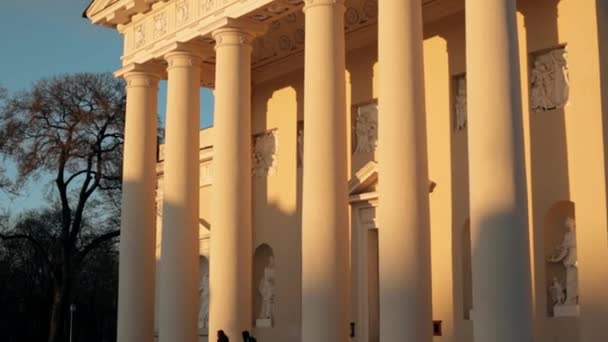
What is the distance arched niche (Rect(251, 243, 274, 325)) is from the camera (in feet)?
→ 90.0

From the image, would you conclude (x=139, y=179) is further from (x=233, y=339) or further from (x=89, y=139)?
(x=89, y=139)

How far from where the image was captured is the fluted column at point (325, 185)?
1877cm

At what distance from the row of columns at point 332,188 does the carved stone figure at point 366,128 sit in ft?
10.7

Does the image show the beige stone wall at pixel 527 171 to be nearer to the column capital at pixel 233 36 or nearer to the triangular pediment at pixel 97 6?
the column capital at pixel 233 36

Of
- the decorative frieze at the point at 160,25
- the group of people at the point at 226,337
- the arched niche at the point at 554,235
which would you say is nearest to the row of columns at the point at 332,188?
the decorative frieze at the point at 160,25

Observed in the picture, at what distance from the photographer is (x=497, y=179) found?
48.5 ft

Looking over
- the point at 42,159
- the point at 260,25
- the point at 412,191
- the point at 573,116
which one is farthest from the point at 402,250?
the point at 42,159

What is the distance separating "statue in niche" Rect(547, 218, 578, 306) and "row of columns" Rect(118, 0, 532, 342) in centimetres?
340

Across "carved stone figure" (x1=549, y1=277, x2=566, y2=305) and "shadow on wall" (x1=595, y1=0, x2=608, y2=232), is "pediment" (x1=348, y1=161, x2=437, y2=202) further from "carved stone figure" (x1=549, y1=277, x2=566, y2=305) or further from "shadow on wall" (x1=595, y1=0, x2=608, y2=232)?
"shadow on wall" (x1=595, y1=0, x2=608, y2=232)

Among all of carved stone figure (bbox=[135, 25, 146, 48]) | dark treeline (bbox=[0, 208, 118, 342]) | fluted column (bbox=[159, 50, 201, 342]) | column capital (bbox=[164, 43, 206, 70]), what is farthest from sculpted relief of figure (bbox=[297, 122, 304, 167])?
dark treeline (bbox=[0, 208, 118, 342])

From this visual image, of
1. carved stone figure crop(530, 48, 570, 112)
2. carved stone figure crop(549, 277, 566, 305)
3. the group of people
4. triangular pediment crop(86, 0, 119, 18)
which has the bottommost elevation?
the group of people

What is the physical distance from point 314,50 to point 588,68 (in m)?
5.55

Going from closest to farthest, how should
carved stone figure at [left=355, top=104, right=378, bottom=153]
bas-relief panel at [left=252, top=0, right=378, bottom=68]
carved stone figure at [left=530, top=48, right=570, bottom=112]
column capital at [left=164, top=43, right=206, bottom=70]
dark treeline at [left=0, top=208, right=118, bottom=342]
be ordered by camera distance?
carved stone figure at [left=530, top=48, right=570, bottom=112]
bas-relief panel at [left=252, top=0, right=378, bottom=68]
carved stone figure at [left=355, top=104, right=378, bottom=153]
column capital at [left=164, top=43, right=206, bottom=70]
dark treeline at [left=0, top=208, right=118, bottom=342]

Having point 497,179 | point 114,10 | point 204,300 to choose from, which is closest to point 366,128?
point 114,10
